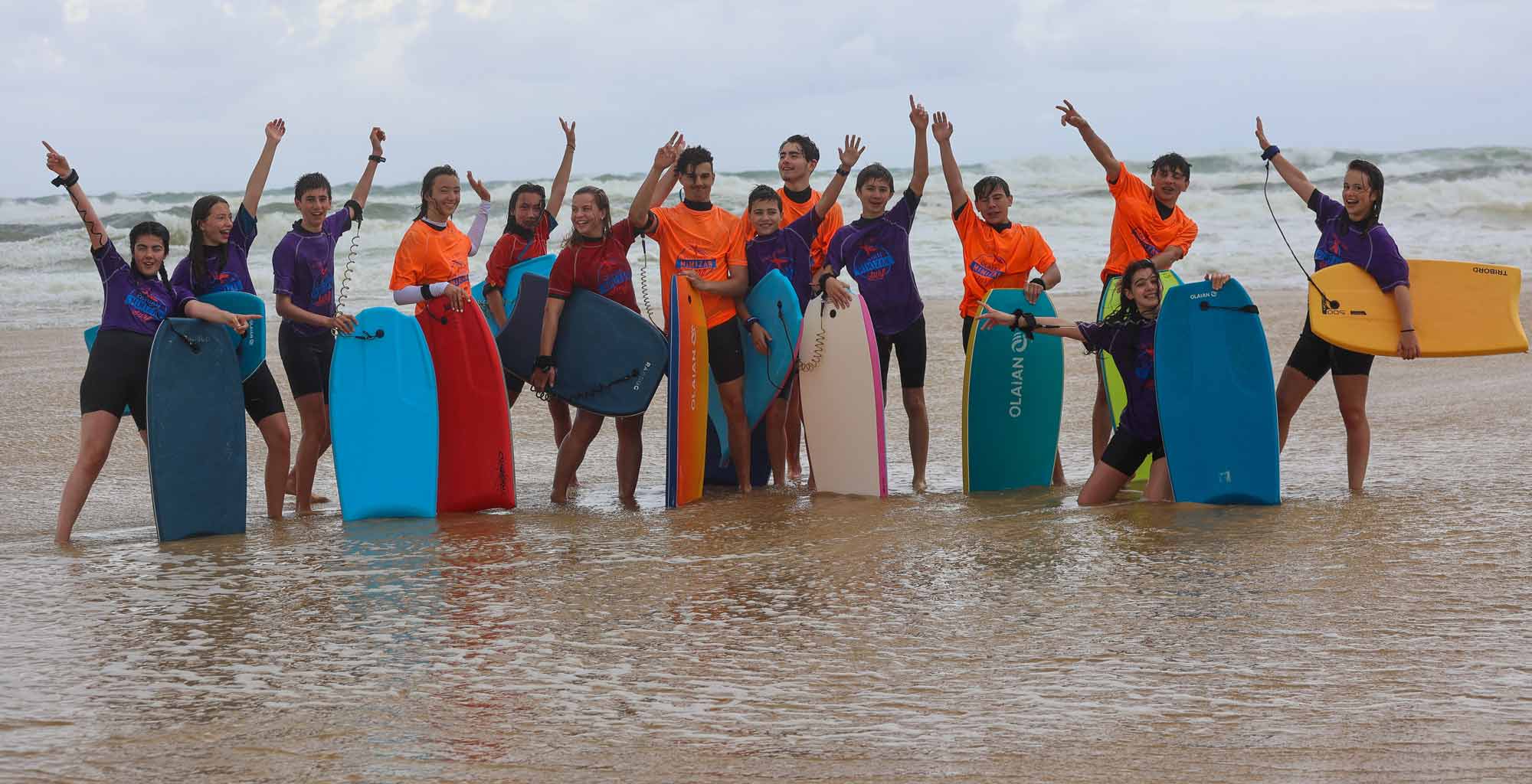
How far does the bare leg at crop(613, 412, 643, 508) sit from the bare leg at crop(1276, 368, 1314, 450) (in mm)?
2752

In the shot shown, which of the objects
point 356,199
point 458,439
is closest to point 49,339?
point 356,199

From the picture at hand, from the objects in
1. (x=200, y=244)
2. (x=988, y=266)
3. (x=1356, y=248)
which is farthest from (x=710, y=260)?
(x=1356, y=248)

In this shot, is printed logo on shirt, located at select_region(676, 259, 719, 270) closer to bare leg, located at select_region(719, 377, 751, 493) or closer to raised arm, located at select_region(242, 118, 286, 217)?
bare leg, located at select_region(719, 377, 751, 493)

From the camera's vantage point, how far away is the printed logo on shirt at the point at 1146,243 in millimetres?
6230

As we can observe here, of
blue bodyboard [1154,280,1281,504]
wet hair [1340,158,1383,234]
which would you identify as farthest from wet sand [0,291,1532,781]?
wet hair [1340,158,1383,234]

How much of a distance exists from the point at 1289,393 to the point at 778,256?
7.51 ft

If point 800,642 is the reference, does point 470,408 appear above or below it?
above

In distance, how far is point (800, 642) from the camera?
351 cm

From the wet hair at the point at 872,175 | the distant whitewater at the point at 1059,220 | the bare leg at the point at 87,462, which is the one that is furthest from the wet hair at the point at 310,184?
the distant whitewater at the point at 1059,220

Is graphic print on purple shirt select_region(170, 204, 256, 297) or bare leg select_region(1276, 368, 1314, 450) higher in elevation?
graphic print on purple shirt select_region(170, 204, 256, 297)

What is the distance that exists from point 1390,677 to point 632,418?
12.0 feet

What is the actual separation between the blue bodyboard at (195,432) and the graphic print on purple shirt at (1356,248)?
441 centimetres

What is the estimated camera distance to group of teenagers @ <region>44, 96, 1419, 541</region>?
5.27m

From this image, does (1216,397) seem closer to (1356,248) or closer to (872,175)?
(1356,248)
